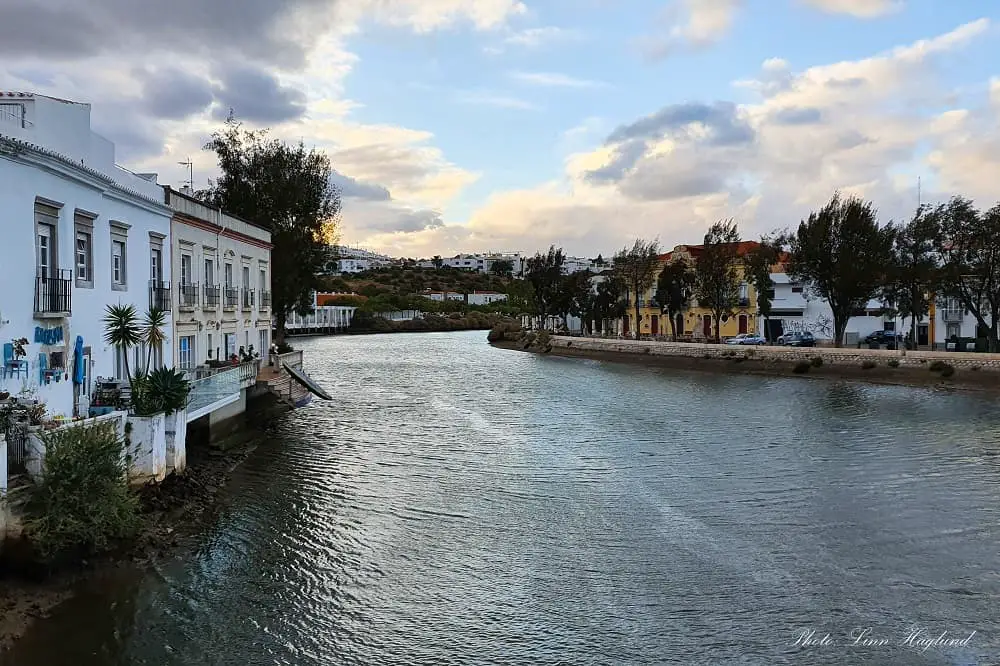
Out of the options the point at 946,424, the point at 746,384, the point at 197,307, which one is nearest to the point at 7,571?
the point at 197,307

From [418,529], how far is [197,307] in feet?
46.8

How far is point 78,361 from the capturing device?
1747 centimetres

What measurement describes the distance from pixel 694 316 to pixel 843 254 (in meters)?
27.1

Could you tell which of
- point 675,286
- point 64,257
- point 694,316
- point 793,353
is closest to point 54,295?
point 64,257

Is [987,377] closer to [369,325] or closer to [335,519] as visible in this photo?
[335,519]

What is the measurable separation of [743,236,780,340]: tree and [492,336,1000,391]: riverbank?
8.18 metres

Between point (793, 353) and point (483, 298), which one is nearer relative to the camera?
point (793, 353)

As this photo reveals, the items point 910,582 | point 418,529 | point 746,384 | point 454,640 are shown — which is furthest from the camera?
point 746,384

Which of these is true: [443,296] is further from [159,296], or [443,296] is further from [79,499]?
[79,499]

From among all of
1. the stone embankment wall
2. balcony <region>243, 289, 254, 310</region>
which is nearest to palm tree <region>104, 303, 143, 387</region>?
balcony <region>243, 289, 254, 310</region>

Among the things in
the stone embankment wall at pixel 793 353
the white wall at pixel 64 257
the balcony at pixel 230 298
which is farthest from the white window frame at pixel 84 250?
the stone embankment wall at pixel 793 353

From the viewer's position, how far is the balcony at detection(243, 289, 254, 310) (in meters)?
33.2

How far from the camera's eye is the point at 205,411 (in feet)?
68.0

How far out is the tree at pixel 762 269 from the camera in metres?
59.3
